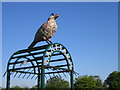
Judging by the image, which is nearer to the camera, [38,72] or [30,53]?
[30,53]

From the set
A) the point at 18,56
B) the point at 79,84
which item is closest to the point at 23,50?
the point at 18,56

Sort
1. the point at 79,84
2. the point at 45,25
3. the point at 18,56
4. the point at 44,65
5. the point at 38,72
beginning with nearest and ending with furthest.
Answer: the point at 44,65
the point at 45,25
the point at 18,56
the point at 38,72
the point at 79,84

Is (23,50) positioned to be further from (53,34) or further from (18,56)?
(53,34)

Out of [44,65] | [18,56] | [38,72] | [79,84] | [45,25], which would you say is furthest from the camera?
[79,84]

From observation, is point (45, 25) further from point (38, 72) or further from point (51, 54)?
point (38, 72)

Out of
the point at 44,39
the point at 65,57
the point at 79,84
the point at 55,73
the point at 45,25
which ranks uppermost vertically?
the point at 45,25

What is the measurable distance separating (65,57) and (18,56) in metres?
2.30

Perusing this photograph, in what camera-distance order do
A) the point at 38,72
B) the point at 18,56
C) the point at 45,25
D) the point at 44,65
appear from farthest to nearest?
1. the point at 38,72
2. the point at 18,56
3. the point at 45,25
4. the point at 44,65

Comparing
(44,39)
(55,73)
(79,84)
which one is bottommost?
(79,84)

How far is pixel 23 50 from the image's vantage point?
432 inches

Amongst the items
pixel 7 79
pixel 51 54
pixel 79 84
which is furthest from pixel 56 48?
pixel 79 84

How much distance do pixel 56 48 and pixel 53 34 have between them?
2.18 feet

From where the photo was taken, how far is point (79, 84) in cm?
4556

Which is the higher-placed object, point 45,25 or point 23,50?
point 45,25
